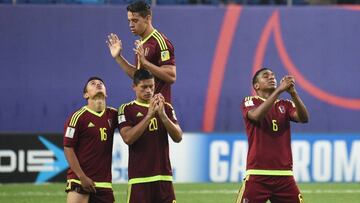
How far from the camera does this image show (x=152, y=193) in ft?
25.3

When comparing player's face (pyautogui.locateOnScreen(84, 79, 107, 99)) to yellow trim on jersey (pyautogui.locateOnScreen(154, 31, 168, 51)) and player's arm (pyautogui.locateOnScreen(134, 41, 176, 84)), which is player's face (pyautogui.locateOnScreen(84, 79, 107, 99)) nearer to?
player's arm (pyautogui.locateOnScreen(134, 41, 176, 84))

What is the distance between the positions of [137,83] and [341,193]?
7.14m

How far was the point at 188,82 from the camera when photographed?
17.2 m

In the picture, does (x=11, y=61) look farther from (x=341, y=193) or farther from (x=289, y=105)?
(x=289, y=105)

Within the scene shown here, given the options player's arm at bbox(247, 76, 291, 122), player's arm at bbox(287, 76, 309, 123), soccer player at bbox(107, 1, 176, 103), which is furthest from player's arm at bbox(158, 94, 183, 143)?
player's arm at bbox(287, 76, 309, 123)

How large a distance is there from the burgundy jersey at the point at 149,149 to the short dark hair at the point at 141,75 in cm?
27

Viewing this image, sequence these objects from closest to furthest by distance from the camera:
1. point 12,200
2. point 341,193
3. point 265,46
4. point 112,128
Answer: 1. point 112,128
2. point 12,200
3. point 341,193
4. point 265,46

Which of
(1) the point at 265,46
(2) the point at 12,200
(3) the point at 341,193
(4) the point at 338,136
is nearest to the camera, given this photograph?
(2) the point at 12,200

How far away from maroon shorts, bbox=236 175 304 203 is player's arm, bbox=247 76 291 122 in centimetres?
54

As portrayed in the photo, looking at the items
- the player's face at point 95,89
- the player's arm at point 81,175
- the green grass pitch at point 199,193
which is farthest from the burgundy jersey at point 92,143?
the green grass pitch at point 199,193

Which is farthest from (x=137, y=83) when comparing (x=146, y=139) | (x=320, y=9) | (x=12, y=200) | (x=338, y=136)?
(x=320, y=9)

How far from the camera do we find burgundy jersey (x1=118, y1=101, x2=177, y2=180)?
7.74 metres

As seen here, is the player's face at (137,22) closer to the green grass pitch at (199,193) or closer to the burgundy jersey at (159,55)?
the burgundy jersey at (159,55)

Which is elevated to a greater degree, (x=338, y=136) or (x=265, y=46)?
(x=265, y=46)
